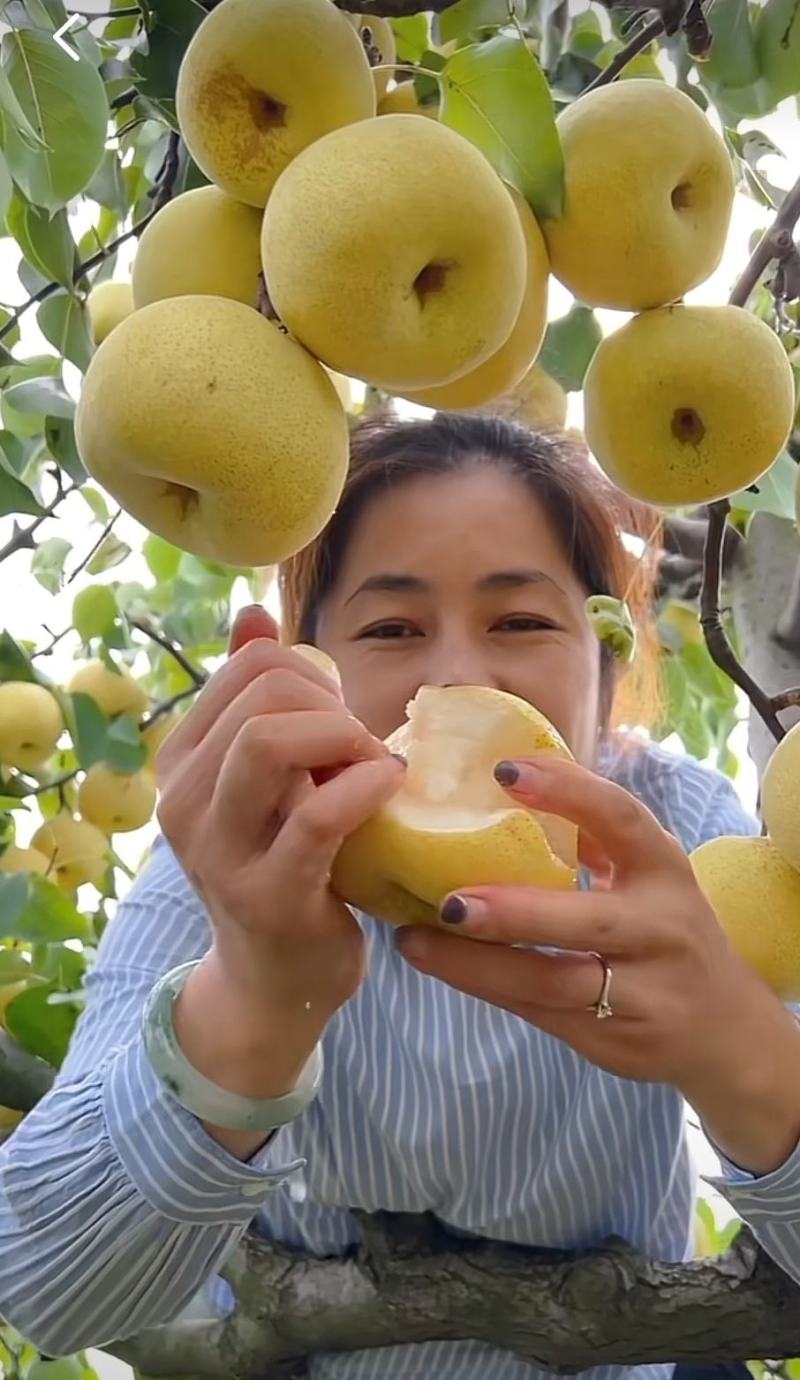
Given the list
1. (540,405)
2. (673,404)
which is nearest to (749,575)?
(540,405)

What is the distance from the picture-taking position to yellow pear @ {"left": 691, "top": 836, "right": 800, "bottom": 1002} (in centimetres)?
36

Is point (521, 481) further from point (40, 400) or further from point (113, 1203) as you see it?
point (113, 1203)

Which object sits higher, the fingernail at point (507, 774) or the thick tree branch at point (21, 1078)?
the fingernail at point (507, 774)

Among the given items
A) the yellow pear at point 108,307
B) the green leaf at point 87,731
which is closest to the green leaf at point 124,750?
the green leaf at point 87,731

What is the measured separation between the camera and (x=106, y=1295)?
1.94 feet

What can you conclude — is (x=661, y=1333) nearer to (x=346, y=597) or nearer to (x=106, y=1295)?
(x=106, y=1295)

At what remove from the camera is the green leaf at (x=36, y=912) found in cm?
80

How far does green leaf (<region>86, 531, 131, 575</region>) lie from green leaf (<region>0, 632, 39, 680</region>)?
160 mm

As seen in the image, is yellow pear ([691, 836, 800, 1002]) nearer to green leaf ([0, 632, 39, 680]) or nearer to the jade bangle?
the jade bangle

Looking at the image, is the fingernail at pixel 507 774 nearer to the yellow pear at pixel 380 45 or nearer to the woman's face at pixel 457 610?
the yellow pear at pixel 380 45

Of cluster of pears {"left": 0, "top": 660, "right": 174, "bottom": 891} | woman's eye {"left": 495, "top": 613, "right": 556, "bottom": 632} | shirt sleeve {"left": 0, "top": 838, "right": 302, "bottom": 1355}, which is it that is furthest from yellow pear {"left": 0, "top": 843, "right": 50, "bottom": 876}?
woman's eye {"left": 495, "top": 613, "right": 556, "bottom": 632}

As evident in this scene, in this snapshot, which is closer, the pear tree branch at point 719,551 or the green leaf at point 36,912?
the pear tree branch at point 719,551


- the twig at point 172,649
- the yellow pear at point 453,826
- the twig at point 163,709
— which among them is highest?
the yellow pear at point 453,826

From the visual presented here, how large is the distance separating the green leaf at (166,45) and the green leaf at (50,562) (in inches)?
24.2
